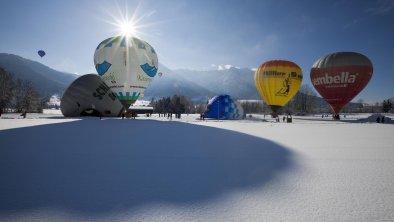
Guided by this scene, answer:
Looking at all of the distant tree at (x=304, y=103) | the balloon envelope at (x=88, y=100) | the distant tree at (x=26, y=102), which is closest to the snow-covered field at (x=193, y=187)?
the balloon envelope at (x=88, y=100)

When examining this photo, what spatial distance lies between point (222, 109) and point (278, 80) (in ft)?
30.7

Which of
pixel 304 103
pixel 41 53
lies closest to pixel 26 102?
pixel 41 53

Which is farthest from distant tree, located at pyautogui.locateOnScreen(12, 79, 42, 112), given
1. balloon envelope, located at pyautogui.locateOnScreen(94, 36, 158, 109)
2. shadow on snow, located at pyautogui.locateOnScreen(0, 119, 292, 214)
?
shadow on snow, located at pyautogui.locateOnScreen(0, 119, 292, 214)

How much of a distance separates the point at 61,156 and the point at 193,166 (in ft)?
10.8

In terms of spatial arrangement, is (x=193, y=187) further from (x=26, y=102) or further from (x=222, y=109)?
(x=26, y=102)

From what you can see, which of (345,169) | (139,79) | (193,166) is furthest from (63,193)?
(139,79)

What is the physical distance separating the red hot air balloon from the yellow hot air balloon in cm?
347

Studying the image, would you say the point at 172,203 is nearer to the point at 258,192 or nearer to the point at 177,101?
the point at 258,192

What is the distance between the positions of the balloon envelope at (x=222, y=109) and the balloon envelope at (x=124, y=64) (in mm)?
14179

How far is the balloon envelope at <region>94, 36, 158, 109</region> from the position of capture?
22.4 m

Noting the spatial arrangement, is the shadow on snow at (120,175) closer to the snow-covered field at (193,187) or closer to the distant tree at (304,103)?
the snow-covered field at (193,187)

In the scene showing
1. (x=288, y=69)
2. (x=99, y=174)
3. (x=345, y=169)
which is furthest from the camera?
(x=288, y=69)

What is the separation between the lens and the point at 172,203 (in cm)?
278

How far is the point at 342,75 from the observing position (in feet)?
97.7
